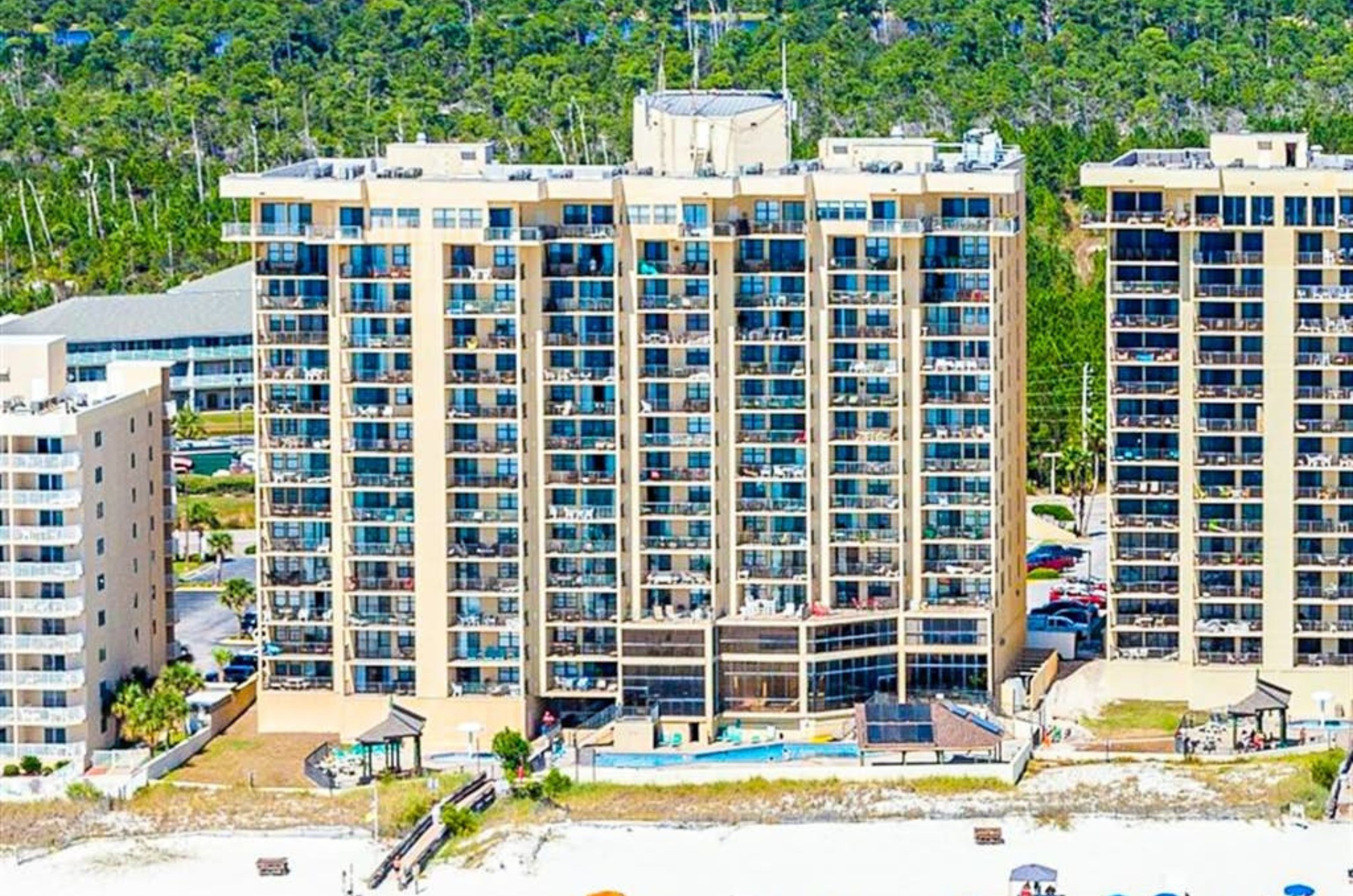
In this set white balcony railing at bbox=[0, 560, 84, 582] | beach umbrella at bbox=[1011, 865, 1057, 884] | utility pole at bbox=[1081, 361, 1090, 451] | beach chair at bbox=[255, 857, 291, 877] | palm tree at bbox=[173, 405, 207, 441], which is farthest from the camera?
palm tree at bbox=[173, 405, 207, 441]

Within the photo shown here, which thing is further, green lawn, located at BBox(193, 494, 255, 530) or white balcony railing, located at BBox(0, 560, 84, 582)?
green lawn, located at BBox(193, 494, 255, 530)

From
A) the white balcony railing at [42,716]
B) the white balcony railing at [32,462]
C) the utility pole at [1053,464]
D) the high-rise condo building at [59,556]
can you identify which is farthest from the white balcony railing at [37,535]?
the utility pole at [1053,464]

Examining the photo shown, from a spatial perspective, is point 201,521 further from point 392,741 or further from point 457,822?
point 457,822

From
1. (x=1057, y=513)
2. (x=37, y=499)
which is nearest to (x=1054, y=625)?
(x=1057, y=513)

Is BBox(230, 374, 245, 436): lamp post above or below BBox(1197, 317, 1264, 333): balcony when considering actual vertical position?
below

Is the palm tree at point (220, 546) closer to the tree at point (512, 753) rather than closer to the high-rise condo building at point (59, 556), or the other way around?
the high-rise condo building at point (59, 556)

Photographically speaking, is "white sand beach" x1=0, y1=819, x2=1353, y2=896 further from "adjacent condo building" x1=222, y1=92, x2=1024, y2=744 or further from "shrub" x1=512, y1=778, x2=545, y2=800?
"adjacent condo building" x1=222, y1=92, x2=1024, y2=744

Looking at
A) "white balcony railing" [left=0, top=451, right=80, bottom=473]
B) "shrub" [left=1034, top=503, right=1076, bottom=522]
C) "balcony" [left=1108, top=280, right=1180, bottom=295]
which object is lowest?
"shrub" [left=1034, top=503, right=1076, bottom=522]

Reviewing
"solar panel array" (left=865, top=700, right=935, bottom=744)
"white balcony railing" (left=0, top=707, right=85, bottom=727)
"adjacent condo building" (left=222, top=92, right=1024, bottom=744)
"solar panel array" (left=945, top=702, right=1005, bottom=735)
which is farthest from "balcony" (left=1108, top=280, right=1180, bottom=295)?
"white balcony railing" (left=0, top=707, right=85, bottom=727)
